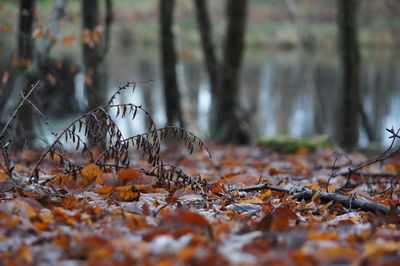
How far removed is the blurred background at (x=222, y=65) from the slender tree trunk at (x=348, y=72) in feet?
0.07

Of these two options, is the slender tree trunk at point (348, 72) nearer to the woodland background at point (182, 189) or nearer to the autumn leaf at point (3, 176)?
the woodland background at point (182, 189)

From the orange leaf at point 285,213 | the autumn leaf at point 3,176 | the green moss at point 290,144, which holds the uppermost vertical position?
the autumn leaf at point 3,176

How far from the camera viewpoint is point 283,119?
70.6ft

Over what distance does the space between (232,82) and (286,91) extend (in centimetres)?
1619

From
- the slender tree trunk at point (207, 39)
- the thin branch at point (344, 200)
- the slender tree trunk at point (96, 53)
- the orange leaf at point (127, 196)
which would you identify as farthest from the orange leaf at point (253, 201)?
the slender tree trunk at point (207, 39)

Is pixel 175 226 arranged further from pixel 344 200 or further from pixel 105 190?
pixel 344 200

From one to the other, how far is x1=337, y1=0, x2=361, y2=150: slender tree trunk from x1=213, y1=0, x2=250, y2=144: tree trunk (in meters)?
1.97

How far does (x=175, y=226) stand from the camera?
6.54 feet

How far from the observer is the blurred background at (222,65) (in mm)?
7594

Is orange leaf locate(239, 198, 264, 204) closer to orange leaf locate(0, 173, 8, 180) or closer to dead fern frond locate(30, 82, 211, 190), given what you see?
dead fern frond locate(30, 82, 211, 190)

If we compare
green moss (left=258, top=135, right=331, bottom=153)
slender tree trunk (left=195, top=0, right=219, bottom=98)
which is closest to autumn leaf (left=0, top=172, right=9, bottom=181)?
green moss (left=258, top=135, right=331, bottom=153)

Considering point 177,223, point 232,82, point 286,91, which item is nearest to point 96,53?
point 232,82

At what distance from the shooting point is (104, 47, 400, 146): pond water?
19.3 m

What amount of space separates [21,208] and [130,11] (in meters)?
48.1
